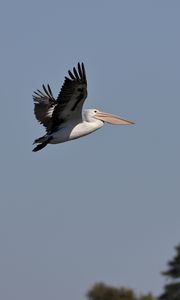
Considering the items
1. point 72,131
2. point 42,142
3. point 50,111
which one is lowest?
point 42,142

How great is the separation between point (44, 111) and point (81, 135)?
1.90 metres

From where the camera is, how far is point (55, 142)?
31375 mm

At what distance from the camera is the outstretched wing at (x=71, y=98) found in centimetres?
3012

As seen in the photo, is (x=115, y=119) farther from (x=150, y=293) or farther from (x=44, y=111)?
(x=150, y=293)

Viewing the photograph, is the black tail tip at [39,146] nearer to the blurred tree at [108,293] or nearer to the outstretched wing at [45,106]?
the outstretched wing at [45,106]

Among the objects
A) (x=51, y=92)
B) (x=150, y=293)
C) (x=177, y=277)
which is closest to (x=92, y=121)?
(x=51, y=92)

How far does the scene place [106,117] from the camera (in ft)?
109

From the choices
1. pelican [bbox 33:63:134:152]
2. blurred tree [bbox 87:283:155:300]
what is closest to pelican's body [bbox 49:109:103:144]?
pelican [bbox 33:63:134:152]

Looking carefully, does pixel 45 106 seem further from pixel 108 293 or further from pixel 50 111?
pixel 108 293

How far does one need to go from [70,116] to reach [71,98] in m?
0.81

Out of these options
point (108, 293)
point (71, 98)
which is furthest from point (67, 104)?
point (108, 293)

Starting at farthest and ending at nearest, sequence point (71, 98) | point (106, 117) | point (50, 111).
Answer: point (50, 111) < point (106, 117) < point (71, 98)

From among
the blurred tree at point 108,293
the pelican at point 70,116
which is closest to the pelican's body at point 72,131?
the pelican at point 70,116

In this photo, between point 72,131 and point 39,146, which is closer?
point 39,146
